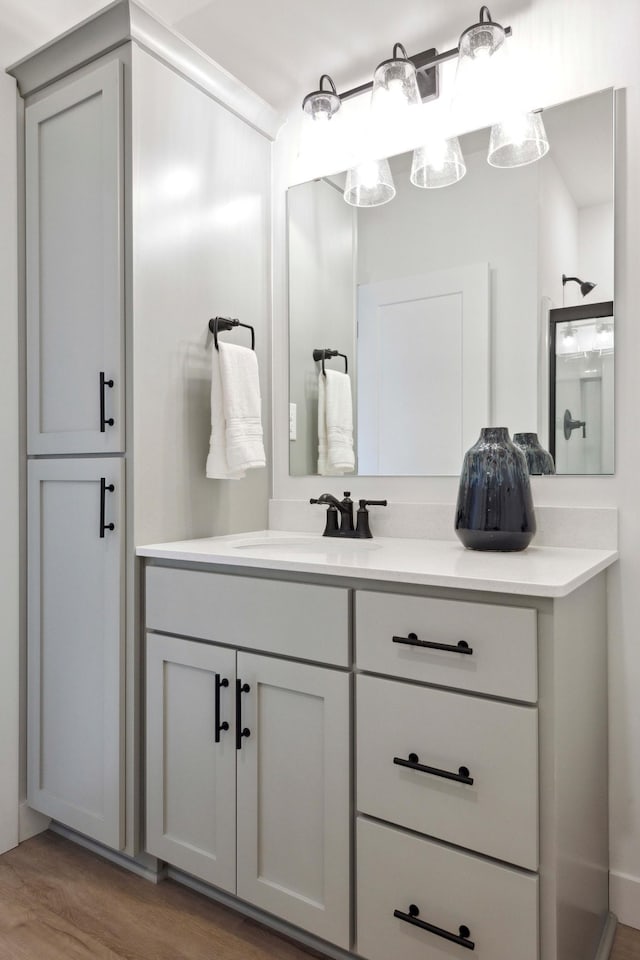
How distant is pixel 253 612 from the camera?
4.69 ft

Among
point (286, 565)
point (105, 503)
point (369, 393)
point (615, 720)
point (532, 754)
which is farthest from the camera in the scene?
point (369, 393)

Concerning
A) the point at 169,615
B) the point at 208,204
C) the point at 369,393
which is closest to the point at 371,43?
the point at 208,204

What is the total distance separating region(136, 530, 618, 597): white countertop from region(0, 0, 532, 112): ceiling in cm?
144

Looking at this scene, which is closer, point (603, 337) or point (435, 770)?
point (435, 770)

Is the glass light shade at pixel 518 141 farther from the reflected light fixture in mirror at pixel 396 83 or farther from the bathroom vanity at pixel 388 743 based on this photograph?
the bathroom vanity at pixel 388 743

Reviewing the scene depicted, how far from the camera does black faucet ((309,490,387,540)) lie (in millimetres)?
1820

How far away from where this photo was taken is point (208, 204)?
6.11ft

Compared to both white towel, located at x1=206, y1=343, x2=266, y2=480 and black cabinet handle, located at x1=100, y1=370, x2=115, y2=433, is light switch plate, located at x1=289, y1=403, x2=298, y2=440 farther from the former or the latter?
black cabinet handle, located at x1=100, y1=370, x2=115, y2=433

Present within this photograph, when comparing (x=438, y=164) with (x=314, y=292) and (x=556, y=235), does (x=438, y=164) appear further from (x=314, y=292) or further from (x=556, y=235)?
(x=314, y=292)

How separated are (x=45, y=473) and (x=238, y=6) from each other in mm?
1556

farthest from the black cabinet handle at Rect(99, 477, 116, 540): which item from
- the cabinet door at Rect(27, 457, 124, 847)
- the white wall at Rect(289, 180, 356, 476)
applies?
the white wall at Rect(289, 180, 356, 476)

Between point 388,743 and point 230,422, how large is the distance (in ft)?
3.15

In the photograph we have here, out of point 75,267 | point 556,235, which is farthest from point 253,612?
point 556,235

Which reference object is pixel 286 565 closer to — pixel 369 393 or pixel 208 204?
pixel 369 393
